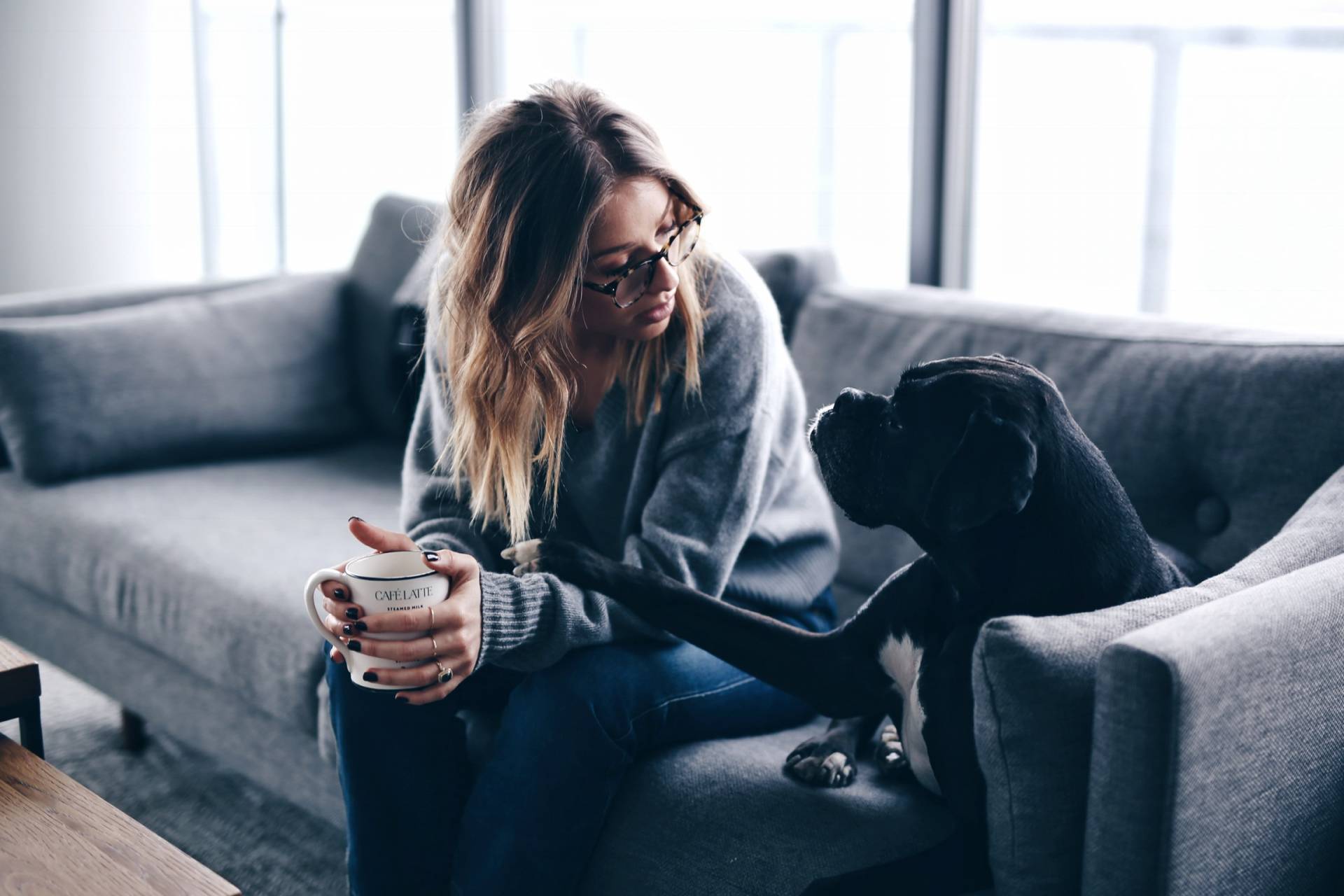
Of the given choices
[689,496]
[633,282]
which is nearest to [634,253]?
[633,282]

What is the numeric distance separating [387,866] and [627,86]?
222cm

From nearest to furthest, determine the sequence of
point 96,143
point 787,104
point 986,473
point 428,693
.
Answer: point 986,473 → point 428,693 → point 787,104 → point 96,143

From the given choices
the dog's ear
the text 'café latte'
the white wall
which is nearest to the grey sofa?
the dog's ear

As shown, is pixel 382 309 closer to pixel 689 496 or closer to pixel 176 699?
pixel 176 699

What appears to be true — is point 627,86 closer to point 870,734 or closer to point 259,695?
point 259,695

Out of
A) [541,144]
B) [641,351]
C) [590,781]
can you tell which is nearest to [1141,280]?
[641,351]

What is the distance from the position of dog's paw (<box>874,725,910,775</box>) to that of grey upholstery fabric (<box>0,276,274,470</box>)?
6.15 feet

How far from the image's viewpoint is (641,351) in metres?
1.46

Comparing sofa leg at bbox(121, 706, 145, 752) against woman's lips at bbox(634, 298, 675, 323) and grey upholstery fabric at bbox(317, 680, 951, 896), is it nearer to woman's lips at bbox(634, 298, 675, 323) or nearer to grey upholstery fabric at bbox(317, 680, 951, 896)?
grey upholstery fabric at bbox(317, 680, 951, 896)

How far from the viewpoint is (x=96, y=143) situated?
3979 millimetres

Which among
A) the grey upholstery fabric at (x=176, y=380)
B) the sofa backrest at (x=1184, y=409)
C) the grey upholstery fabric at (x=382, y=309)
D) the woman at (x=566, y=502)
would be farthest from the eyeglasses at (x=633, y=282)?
the grey upholstery fabric at (x=176, y=380)

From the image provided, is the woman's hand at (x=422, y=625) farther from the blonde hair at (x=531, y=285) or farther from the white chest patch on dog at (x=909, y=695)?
the white chest patch on dog at (x=909, y=695)

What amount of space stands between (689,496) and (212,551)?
3.10 feet

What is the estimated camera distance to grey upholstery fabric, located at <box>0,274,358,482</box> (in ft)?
7.41
